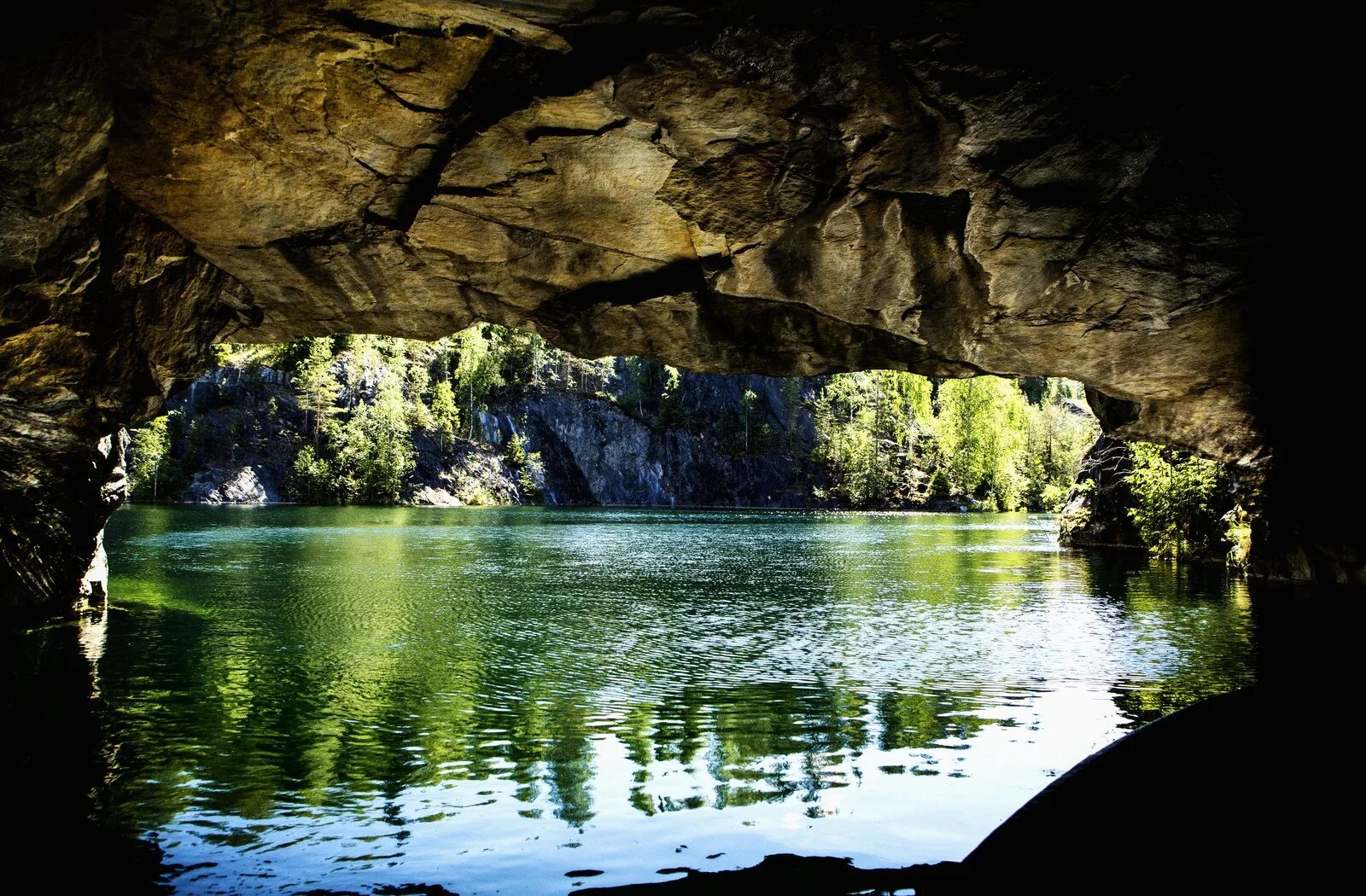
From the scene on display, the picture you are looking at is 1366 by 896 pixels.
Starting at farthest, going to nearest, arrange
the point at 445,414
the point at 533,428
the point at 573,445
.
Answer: the point at 573,445 < the point at 533,428 < the point at 445,414

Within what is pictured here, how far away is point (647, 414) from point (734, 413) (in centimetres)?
1072

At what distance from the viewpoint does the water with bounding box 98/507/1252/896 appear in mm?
7527

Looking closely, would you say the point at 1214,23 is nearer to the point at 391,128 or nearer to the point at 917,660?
the point at 391,128

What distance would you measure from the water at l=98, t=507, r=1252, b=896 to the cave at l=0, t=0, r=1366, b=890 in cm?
451

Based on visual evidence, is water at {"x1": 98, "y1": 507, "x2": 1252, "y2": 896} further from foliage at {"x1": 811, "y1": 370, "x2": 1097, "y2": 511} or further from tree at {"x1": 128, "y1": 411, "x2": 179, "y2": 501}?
foliage at {"x1": 811, "y1": 370, "x2": 1097, "y2": 511}

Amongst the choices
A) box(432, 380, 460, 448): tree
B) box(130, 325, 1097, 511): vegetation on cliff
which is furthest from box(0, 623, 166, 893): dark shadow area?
box(432, 380, 460, 448): tree

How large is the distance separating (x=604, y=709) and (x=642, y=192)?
652 centimetres

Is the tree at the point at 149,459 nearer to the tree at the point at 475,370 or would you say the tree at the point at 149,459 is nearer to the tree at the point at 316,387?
the tree at the point at 316,387

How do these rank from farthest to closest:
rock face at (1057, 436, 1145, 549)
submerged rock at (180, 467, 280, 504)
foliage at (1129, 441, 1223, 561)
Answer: submerged rock at (180, 467, 280, 504)
rock face at (1057, 436, 1145, 549)
foliage at (1129, 441, 1223, 561)

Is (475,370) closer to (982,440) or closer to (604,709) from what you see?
(982,440)

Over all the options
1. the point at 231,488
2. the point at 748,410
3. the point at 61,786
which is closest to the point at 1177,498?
the point at 61,786

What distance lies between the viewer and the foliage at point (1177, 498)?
2964 cm

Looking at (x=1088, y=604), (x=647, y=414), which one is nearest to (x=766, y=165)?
(x=1088, y=604)

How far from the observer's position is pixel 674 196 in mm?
9773
